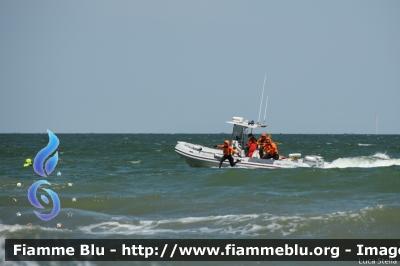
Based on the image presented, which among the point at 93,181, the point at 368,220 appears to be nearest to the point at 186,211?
the point at 368,220

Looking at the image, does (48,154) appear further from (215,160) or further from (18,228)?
(215,160)

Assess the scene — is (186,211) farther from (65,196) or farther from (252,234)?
(65,196)

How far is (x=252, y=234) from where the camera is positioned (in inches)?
407

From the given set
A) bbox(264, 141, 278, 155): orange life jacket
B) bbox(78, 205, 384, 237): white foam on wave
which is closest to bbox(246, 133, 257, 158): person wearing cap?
bbox(264, 141, 278, 155): orange life jacket

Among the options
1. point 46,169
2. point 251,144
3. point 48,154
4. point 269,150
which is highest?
point 48,154

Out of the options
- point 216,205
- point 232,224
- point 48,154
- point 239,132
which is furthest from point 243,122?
point 48,154

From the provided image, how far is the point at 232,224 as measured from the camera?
11.1 meters

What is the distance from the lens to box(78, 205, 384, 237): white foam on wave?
1053cm

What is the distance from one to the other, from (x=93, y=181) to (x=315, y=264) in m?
11.4

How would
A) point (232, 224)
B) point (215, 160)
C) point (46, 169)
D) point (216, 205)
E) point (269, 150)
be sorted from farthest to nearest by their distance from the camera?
1. point (215, 160)
2. point (269, 150)
3. point (216, 205)
4. point (232, 224)
5. point (46, 169)

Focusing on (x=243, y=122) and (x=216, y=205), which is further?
(x=243, y=122)

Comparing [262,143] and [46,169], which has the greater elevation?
[46,169]

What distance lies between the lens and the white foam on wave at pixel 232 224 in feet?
34.6

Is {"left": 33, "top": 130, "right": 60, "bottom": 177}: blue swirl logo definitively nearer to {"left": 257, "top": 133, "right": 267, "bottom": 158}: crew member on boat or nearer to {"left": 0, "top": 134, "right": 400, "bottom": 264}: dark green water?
{"left": 0, "top": 134, "right": 400, "bottom": 264}: dark green water
